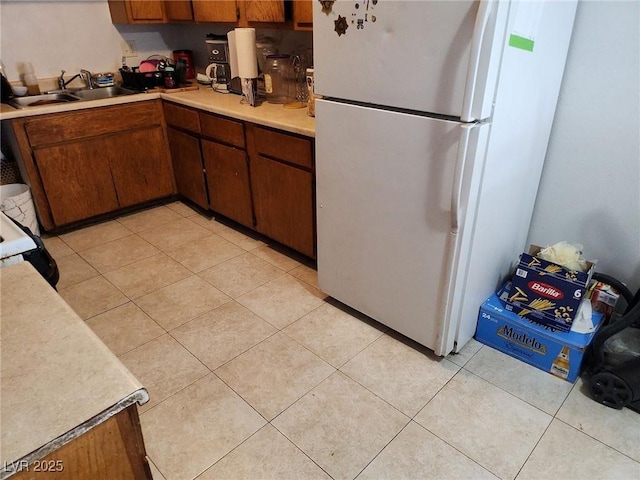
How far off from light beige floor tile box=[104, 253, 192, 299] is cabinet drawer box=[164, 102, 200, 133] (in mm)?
912

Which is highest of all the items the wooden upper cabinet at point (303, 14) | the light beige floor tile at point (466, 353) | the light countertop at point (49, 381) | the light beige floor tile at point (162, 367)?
the wooden upper cabinet at point (303, 14)

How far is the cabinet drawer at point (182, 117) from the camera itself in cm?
294

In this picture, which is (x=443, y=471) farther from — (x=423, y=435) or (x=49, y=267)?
(x=49, y=267)

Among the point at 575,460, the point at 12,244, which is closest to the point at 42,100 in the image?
the point at 12,244

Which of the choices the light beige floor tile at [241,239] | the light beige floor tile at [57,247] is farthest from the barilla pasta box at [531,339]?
the light beige floor tile at [57,247]

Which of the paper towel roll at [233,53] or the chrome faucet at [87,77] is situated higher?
the paper towel roll at [233,53]

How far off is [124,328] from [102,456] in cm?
155

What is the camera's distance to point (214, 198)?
311 cm

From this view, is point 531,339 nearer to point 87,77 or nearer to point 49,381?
point 49,381

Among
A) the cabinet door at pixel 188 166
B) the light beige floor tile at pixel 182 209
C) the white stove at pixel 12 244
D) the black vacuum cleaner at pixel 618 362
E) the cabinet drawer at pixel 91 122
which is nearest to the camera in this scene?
the white stove at pixel 12 244

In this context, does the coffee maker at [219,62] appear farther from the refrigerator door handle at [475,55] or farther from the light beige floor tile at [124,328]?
the refrigerator door handle at [475,55]

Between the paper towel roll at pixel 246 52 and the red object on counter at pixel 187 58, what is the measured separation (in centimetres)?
108

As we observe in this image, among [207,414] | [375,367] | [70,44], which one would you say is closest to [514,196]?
[375,367]

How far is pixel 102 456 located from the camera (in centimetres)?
72
